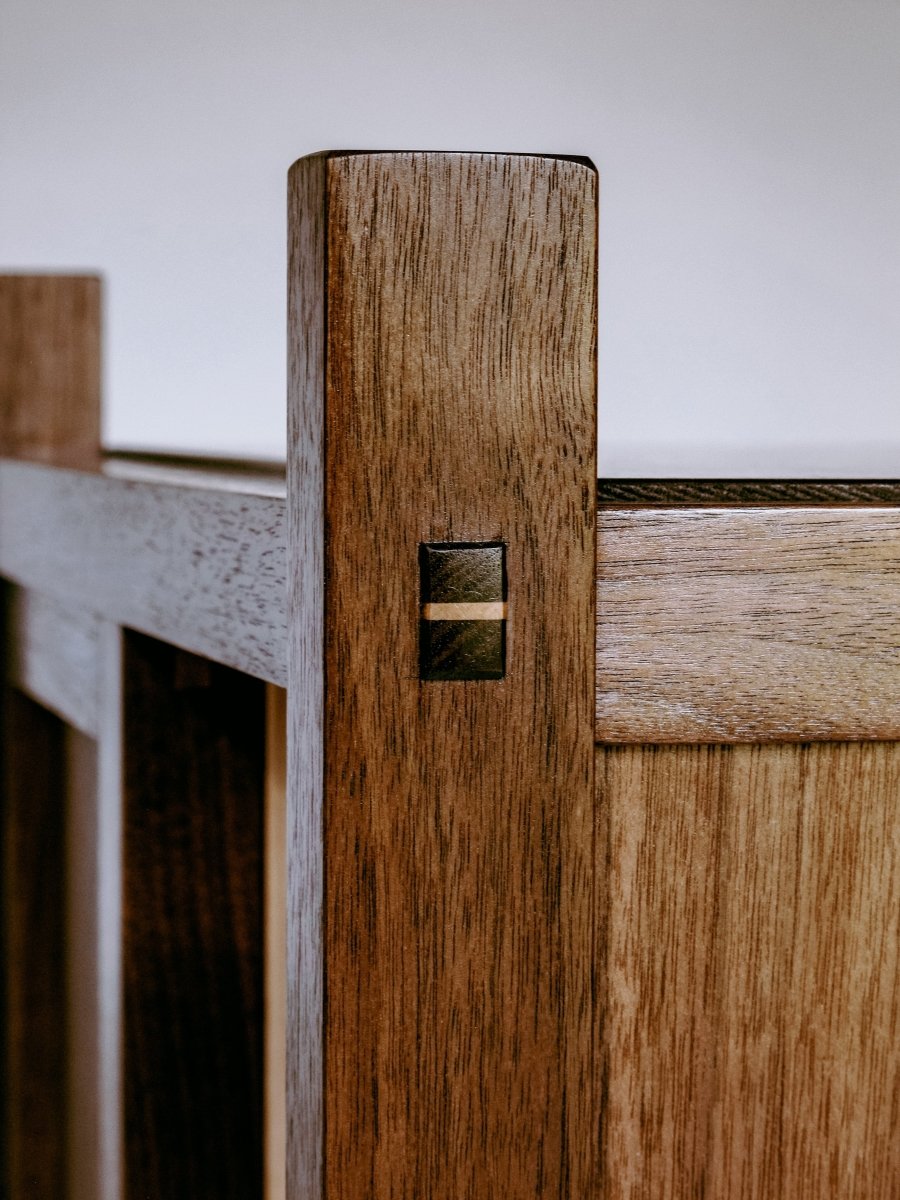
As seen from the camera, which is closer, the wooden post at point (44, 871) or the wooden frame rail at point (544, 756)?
the wooden frame rail at point (544, 756)

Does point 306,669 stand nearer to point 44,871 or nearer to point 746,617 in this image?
point 746,617

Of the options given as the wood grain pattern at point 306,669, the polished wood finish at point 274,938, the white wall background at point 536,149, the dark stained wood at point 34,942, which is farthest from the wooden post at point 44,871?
the wood grain pattern at point 306,669

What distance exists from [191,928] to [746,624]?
1.15ft

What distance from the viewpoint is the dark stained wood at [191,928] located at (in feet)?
1.86

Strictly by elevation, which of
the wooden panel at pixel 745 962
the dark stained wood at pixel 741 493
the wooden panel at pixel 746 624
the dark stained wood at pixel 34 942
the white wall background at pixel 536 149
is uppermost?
the white wall background at pixel 536 149

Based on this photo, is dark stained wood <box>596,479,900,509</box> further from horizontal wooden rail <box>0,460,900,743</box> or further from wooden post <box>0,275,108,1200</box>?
wooden post <box>0,275,108,1200</box>

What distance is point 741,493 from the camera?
365 mm

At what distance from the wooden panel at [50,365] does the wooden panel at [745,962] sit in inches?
29.0

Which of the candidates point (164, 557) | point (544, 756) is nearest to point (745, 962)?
point (544, 756)

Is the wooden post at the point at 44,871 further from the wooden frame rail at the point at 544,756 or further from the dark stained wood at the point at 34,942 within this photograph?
the wooden frame rail at the point at 544,756

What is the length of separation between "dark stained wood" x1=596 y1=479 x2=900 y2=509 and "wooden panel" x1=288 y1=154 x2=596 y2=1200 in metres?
0.03

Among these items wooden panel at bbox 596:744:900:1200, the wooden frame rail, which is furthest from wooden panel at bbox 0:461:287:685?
wooden panel at bbox 596:744:900:1200

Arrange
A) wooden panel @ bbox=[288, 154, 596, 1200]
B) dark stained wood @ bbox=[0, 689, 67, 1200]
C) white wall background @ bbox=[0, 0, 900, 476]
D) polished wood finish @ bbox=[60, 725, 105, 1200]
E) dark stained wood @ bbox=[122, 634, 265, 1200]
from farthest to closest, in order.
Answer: white wall background @ bbox=[0, 0, 900, 476] → dark stained wood @ bbox=[0, 689, 67, 1200] → polished wood finish @ bbox=[60, 725, 105, 1200] → dark stained wood @ bbox=[122, 634, 265, 1200] → wooden panel @ bbox=[288, 154, 596, 1200]

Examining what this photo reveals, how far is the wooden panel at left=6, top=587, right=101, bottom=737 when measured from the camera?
2.07ft
